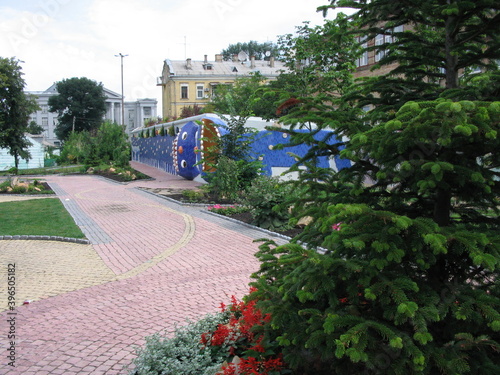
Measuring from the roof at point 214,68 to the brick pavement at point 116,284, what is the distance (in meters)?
52.7

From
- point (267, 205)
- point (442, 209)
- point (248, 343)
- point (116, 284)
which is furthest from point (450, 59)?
point (267, 205)

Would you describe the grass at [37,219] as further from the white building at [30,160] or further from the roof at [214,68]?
the roof at [214,68]

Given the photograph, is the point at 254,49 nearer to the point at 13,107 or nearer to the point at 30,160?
the point at 30,160

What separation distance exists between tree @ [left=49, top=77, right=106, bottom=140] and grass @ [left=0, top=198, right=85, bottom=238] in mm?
56730

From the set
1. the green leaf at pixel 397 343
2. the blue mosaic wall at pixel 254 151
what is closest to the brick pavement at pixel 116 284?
the green leaf at pixel 397 343

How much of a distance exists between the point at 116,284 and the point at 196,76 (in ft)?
193

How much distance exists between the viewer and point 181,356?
3971 millimetres

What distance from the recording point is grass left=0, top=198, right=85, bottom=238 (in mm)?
11266

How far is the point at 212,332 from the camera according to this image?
14.7 feet

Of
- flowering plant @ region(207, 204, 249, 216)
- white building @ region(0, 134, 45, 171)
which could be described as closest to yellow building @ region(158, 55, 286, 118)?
white building @ region(0, 134, 45, 171)

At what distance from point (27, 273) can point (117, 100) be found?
263ft

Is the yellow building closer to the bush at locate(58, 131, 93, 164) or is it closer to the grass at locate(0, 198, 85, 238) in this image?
the bush at locate(58, 131, 93, 164)

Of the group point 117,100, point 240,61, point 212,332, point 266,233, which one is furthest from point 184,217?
point 117,100

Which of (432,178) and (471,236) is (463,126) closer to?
(432,178)
